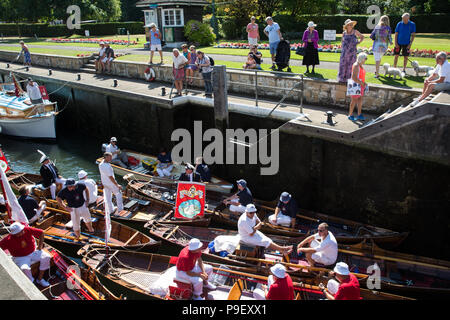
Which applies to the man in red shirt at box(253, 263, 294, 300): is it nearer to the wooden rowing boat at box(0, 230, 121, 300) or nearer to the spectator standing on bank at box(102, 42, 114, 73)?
the wooden rowing boat at box(0, 230, 121, 300)

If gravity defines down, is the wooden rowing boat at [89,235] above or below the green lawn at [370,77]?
below

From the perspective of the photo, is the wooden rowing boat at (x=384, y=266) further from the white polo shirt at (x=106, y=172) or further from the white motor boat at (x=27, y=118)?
the white motor boat at (x=27, y=118)

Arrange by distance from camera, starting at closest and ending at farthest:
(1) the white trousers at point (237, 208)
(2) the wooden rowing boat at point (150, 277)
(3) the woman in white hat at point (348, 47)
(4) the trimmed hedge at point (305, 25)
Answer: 1. (2) the wooden rowing boat at point (150, 277)
2. (1) the white trousers at point (237, 208)
3. (3) the woman in white hat at point (348, 47)
4. (4) the trimmed hedge at point (305, 25)

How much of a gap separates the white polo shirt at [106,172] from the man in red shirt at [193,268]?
435cm

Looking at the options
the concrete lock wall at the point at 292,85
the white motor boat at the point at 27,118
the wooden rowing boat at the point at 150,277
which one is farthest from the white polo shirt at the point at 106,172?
the white motor boat at the point at 27,118

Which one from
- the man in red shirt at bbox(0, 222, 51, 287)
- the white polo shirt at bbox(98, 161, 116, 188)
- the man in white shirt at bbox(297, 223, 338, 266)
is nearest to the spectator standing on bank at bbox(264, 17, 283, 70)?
the white polo shirt at bbox(98, 161, 116, 188)

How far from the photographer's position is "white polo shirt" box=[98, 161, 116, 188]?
10.7 meters

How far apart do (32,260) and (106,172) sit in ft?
10.7

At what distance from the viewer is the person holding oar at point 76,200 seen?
32.6 feet

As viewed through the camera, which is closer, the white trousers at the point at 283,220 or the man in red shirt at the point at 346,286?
the man in red shirt at the point at 346,286

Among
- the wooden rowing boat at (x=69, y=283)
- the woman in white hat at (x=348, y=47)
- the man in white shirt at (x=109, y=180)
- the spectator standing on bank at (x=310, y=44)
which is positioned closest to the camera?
the wooden rowing boat at (x=69, y=283)

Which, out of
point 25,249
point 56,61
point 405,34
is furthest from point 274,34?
point 56,61

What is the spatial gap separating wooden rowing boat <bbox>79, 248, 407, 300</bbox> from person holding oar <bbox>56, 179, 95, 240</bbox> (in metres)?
1.01

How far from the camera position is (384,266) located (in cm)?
902
